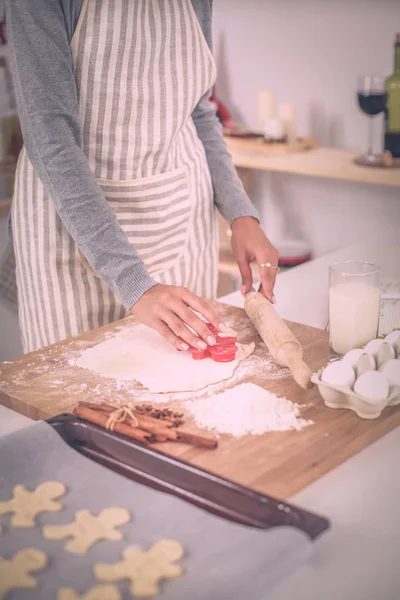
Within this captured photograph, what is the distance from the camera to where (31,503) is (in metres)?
0.88

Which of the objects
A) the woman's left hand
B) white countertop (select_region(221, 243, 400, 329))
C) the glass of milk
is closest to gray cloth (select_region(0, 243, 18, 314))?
white countertop (select_region(221, 243, 400, 329))

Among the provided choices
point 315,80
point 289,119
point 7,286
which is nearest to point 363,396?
point 289,119

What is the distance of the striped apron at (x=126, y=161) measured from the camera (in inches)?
57.6

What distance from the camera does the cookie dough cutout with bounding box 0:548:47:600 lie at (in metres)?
0.75

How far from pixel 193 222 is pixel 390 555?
3.39 feet

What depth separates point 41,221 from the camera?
1552 millimetres

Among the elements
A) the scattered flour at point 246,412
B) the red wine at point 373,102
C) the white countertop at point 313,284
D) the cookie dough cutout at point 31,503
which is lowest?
the white countertop at point 313,284

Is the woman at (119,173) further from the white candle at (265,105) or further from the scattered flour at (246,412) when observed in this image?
the white candle at (265,105)

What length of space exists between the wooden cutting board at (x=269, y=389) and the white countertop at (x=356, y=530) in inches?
0.8

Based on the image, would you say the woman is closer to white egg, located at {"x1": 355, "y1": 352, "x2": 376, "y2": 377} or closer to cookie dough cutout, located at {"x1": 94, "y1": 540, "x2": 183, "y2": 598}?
white egg, located at {"x1": 355, "y1": 352, "x2": 376, "y2": 377}

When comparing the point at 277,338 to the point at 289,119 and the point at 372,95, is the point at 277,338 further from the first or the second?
the point at 289,119

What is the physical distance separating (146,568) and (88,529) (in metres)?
0.10

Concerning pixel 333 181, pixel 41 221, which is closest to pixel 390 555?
pixel 41 221

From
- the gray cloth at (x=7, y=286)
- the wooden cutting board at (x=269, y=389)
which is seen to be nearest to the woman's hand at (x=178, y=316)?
the wooden cutting board at (x=269, y=389)
